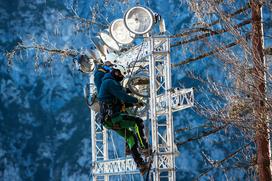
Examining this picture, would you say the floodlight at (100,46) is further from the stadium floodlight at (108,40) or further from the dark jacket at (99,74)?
the dark jacket at (99,74)

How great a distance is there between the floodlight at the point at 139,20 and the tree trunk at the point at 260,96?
193 cm

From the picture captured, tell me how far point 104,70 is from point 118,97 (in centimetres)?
54

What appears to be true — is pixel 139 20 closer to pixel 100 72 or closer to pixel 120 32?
pixel 120 32

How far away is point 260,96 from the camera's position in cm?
653

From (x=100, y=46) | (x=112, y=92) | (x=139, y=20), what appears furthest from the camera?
(x=100, y=46)

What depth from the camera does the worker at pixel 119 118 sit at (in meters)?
7.93

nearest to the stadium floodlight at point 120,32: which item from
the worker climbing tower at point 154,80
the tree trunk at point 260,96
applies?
the worker climbing tower at point 154,80

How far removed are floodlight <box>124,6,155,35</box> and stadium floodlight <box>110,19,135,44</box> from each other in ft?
2.54

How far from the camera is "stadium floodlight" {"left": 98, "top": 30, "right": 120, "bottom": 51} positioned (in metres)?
10.5

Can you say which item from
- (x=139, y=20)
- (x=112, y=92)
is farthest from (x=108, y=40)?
(x=112, y=92)

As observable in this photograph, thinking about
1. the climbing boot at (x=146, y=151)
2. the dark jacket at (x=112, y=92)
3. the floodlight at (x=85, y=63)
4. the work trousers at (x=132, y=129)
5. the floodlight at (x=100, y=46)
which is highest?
the floodlight at (x=100, y=46)

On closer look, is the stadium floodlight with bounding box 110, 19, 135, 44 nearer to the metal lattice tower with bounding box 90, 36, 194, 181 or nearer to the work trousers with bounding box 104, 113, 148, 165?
the metal lattice tower with bounding box 90, 36, 194, 181

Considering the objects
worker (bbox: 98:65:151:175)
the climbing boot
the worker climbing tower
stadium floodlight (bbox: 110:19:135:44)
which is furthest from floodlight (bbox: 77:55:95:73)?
the climbing boot

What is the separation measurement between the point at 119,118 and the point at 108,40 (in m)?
2.89
